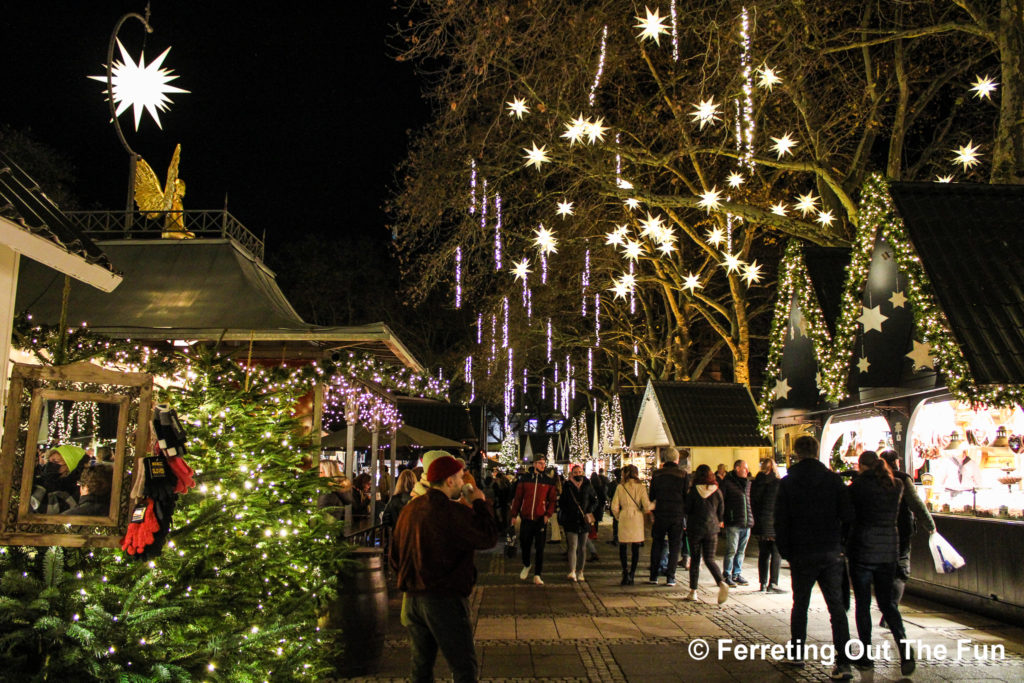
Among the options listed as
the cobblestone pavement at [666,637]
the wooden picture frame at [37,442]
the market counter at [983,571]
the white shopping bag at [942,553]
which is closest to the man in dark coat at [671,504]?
the cobblestone pavement at [666,637]

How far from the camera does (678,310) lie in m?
27.8

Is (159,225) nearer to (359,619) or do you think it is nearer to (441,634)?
(359,619)

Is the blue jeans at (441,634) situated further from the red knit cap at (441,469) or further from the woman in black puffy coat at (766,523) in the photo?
the woman in black puffy coat at (766,523)

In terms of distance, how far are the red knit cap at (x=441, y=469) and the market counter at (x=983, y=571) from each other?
21.2ft

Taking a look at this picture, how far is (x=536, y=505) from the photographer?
42.8 ft

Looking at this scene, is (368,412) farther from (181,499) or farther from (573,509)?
(181,499)

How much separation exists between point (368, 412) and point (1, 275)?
10.1 m

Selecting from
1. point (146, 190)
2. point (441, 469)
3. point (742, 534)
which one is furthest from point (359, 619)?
point (146, 190)

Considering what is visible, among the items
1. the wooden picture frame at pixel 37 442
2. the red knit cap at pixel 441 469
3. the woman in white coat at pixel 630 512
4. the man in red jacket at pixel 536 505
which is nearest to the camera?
the wooden picture frame at pixel 37 442

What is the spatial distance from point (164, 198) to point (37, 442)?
997cm

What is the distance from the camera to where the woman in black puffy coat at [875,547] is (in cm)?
696

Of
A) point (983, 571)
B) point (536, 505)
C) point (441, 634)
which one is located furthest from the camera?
point (536, 505)

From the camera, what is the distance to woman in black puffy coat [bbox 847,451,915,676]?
6965 millimetres

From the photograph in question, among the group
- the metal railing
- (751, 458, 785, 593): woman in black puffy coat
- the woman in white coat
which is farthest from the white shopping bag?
the metal railing
